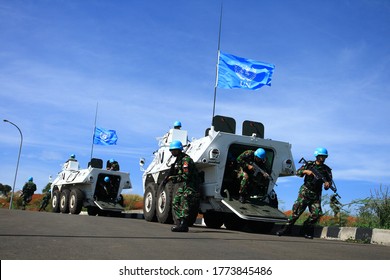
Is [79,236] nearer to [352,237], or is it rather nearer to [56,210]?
[352,237]

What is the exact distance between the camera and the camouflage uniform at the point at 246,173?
9.99 m

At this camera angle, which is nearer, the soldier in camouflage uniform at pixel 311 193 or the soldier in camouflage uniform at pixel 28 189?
the soldier in camouflage uniform at pixel 311 193

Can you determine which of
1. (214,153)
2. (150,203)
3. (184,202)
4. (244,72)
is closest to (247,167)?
(214,153)

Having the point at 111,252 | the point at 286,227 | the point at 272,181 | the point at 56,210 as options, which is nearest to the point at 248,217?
Result: the point at 286,227

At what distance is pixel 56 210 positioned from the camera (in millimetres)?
21109

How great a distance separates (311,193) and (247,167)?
4.87 ft

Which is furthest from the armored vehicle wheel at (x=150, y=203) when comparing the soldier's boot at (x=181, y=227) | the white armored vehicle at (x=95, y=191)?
the white armored vehicle at (x=95, y=191)

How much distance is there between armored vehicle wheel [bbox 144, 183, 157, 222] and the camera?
11594mm

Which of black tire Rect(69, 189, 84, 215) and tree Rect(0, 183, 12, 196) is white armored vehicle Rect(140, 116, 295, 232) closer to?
black tire Rect(69, 189, 84, 215)

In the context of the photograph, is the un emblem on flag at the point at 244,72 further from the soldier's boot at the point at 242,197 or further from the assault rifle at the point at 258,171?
the soldier's boot at the point at 242,197

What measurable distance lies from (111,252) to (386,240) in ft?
20.0

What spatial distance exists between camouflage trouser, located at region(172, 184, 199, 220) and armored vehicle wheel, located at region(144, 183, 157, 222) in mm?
2835

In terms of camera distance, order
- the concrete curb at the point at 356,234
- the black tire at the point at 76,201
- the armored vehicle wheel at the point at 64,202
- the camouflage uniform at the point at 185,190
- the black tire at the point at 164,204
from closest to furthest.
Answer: the camouflage uniform at the point at 185,190, the concrete curb at the point at 356,234, the black tire at the point at 164,204, the black tire at the point at 76,201, the armored vehicle wheel at the point at 64,202

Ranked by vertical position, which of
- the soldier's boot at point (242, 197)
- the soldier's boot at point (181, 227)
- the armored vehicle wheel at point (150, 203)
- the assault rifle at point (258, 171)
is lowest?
the soldier's boot at point (181, 227)
